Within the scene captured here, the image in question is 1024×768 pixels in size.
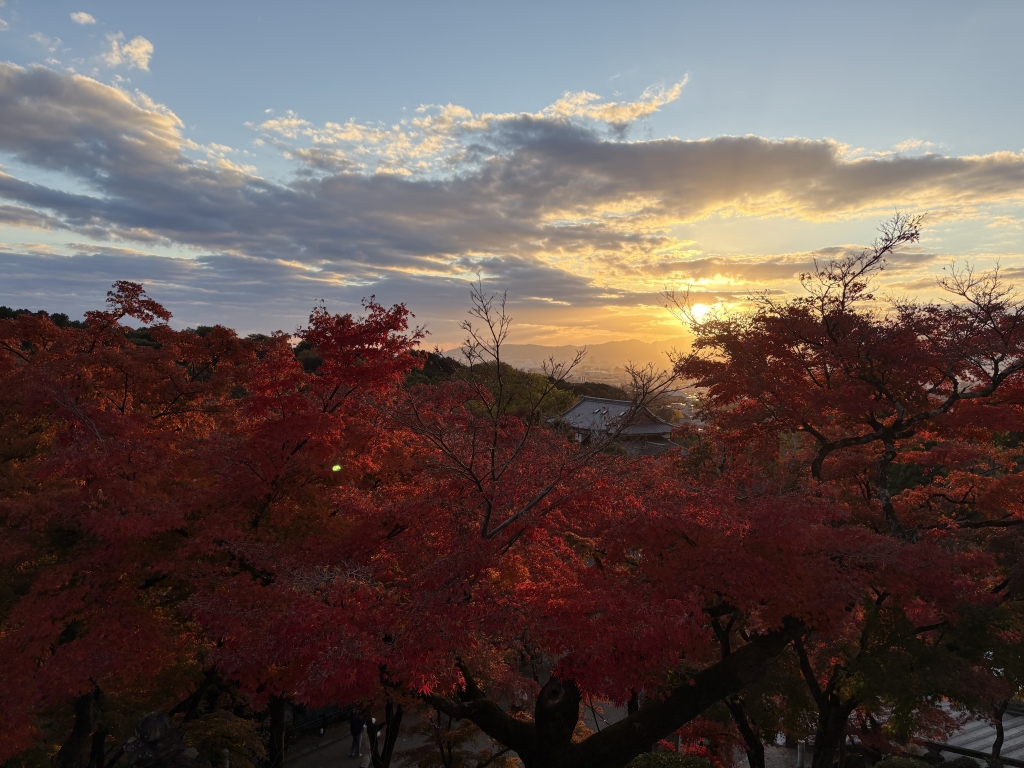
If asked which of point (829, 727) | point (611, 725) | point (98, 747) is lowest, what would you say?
point (98, 747)

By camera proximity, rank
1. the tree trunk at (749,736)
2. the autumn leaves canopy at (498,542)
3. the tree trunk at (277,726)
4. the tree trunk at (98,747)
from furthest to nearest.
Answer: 1. the tree trunk at (98,747)
2. the tree trunk at (277,726)
3. the tree trunk at (749,736)
4. the autumn leaves canopy at (498,542)

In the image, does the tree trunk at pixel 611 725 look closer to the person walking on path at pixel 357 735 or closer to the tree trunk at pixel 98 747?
the tree trunk at pixel 98 747

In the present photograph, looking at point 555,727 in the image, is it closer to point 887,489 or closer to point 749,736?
point 749,736

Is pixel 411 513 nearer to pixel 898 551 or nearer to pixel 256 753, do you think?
pixel 256 753

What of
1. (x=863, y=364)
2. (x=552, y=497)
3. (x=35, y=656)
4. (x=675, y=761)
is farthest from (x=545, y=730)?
(x=863, y=364)

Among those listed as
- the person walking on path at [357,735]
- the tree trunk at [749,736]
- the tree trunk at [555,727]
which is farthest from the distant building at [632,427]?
the tree trunk at [555,727]

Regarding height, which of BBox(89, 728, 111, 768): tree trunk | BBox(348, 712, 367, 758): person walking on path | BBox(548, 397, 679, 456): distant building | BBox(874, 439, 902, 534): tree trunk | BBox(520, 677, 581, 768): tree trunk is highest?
BBox(874, 439, 902, 534): tree trunk

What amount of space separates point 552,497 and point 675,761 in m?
5.57

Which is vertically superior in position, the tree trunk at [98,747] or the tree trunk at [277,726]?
the tree trunk at [277,726]

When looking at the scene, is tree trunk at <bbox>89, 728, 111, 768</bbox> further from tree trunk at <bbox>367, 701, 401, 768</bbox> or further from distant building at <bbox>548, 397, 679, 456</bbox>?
distant building at <bbox>548, 397, 679, 456</bbox>

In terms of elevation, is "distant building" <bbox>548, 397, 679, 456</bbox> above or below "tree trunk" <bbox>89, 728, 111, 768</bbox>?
above

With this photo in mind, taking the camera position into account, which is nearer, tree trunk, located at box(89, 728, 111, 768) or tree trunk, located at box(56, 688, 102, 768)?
tree trunk, located at box(56, 688, 102, 768)

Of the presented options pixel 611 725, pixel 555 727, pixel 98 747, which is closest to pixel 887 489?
pixel 611 725

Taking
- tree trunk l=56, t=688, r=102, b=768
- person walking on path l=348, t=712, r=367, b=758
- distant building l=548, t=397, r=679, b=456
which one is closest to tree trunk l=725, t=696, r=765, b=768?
person walking on path l=348, t=712, r=367, b=758
